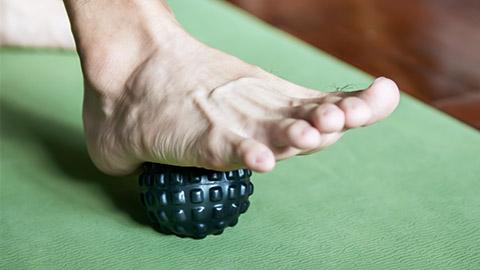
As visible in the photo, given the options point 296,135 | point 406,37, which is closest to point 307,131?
point 296,135

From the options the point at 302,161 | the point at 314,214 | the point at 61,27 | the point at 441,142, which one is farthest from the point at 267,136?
the point at 61,27

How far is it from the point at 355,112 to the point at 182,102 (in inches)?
6.8

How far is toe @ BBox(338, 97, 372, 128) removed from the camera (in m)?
0.72

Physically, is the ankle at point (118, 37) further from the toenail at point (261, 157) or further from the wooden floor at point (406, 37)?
the wooden floor at point (406, 37)

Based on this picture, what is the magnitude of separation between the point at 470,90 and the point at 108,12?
2.26 ft

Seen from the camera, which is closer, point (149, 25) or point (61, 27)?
point (149, 25)

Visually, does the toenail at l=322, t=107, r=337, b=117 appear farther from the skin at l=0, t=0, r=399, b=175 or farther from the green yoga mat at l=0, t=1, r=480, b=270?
the green yoga mat at l=0, t=1, r=480, b=270

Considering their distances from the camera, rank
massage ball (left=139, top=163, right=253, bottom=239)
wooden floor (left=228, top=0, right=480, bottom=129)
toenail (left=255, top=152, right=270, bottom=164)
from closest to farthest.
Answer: toenail (left=255, top=152, right=270, bottom=164)
massage ball (left=139, top=163, right=253, bottom=239)
wooden floor (left=228, top=0, right=480, bottom=129)

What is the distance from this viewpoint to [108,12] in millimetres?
890

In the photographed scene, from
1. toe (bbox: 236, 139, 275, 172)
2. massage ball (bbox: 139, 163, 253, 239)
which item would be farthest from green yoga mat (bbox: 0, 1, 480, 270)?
toe (bbox: 236, 139, 275, 172)

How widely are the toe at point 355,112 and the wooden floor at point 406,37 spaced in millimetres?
512

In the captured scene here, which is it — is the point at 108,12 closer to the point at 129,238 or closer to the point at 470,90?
the point at 129,238

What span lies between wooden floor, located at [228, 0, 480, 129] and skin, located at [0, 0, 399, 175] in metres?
0.49

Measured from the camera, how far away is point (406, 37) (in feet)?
5.40
